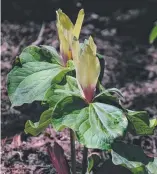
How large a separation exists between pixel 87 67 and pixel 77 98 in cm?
10

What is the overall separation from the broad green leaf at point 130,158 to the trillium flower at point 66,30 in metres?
0.33

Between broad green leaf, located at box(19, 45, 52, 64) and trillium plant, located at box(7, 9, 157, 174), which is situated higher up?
broad green leaf, located at box(19, 45, 52, 64)

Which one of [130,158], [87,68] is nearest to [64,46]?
[87,68]

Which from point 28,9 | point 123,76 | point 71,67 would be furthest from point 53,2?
point 71,67

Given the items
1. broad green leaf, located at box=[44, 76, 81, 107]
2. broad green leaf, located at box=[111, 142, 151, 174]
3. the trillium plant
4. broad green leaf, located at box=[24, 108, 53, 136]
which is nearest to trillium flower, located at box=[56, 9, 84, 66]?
the trillium plant

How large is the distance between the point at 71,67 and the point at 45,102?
14 centimetres

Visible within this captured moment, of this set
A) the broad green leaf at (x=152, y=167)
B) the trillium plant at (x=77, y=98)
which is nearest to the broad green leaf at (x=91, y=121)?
the trillium plant at (x=77, y=98)

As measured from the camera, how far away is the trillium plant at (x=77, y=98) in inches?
52.5

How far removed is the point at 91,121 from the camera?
1.35 meters

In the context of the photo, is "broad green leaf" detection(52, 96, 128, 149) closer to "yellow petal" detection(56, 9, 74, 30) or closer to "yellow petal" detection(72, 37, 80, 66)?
"yellow petal" detection(72, 37, 80, 66)

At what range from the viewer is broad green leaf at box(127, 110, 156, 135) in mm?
1418

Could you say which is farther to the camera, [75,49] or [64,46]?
[64,46]

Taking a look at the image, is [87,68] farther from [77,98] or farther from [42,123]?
[42,123]

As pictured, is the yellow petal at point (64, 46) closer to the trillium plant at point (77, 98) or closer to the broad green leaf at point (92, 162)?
the trillium plant at point (77, 98)
